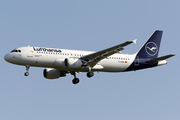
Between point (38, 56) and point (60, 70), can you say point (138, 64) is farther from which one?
point (38, 56)

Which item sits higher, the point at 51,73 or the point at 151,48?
the point at 151,48

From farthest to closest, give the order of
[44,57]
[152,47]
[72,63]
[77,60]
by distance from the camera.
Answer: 1. [152,47]
2. [77,60]
3. [72,63]
4. [44,57]

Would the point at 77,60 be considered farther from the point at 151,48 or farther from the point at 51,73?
the point at 151,48

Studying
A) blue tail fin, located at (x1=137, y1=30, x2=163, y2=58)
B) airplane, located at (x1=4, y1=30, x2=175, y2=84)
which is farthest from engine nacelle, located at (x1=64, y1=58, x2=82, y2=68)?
blue tail fin, located at (x1=137, y1=30, x2=163, y2=58)

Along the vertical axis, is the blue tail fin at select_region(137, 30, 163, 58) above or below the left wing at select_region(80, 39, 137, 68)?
above

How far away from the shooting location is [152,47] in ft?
175

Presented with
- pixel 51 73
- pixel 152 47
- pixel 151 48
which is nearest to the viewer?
pixel 51 73

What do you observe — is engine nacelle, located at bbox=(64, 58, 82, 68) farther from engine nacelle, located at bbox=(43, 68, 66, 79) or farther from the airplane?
engine nacelle, located at bbox=(43, 68, 66, 79)

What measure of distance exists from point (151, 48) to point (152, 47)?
33 centimetres

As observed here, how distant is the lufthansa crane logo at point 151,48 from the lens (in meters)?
52.6

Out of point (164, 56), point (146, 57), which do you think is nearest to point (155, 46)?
point (146, 57)

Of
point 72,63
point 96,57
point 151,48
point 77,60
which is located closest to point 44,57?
point 72,63

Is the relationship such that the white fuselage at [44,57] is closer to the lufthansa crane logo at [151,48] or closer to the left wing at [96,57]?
the left wing at [96,57]

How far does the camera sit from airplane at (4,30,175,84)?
44750 millimetres
